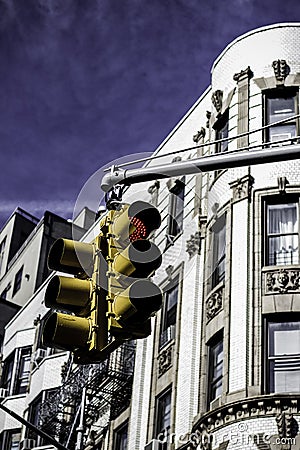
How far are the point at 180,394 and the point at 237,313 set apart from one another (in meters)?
3.41

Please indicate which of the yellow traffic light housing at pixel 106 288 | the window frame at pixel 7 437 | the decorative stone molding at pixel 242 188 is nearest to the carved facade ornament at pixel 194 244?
the decorative stone molding at pixel 242 188

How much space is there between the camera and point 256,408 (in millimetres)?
23766

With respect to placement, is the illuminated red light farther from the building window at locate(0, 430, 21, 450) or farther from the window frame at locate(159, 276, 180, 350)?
the building window at locate(0, 430, 21, 450)

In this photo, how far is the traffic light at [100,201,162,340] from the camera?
29.8 feet

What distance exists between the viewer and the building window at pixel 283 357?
2458cm

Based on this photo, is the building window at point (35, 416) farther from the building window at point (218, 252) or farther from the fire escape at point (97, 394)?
the building window at point (218, 252)

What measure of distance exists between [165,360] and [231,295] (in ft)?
14.1

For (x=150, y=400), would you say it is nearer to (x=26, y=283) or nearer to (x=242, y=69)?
(x=242, y=69)

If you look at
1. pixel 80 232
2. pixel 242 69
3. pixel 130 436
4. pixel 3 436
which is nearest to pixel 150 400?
pixel 130 436

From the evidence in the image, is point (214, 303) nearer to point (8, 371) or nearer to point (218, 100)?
point (218, 100)

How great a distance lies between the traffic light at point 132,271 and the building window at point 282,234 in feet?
55.4

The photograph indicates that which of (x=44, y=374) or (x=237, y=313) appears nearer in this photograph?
(x=237, y=313)

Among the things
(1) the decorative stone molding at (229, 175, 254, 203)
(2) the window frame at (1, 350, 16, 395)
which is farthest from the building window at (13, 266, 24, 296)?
(1) the decorative stone molding at (229, 175, 254, 203)

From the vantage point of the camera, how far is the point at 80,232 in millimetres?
11102
